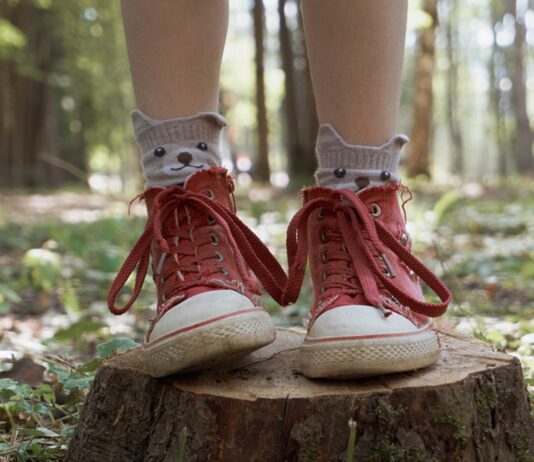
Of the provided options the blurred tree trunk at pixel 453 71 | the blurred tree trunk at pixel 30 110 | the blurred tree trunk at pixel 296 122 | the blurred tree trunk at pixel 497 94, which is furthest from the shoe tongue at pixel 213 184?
the blurred tree trunk at pixel 497 94

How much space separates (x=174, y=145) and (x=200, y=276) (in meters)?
0.28

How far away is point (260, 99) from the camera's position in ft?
40.0

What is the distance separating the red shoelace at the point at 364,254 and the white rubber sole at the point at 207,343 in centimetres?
18

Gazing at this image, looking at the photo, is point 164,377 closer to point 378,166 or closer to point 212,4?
point 378,166

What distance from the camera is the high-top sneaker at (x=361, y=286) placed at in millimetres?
1239

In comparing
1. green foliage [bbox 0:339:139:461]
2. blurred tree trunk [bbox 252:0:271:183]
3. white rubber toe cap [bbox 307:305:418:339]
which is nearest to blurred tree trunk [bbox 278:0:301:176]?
blurred tree trunk [bbox 252:0:271:183]

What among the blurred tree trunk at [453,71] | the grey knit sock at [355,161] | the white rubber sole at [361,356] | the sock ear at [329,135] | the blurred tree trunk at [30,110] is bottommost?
the white rubber sole at [361,356]

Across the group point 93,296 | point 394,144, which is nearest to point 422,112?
point 93,296

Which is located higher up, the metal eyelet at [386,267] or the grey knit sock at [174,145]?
the grey knit sock at [174,145]

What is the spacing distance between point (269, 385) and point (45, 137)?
1465 centimetres

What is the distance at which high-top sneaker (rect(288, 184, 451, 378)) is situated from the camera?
4.07 ft

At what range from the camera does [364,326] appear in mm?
1253

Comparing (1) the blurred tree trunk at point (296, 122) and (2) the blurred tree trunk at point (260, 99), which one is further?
(2) the blurred tree trunk at point (260, 99)

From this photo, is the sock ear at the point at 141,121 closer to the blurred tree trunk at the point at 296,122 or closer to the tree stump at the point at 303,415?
the tree stump at the point at 303,415
